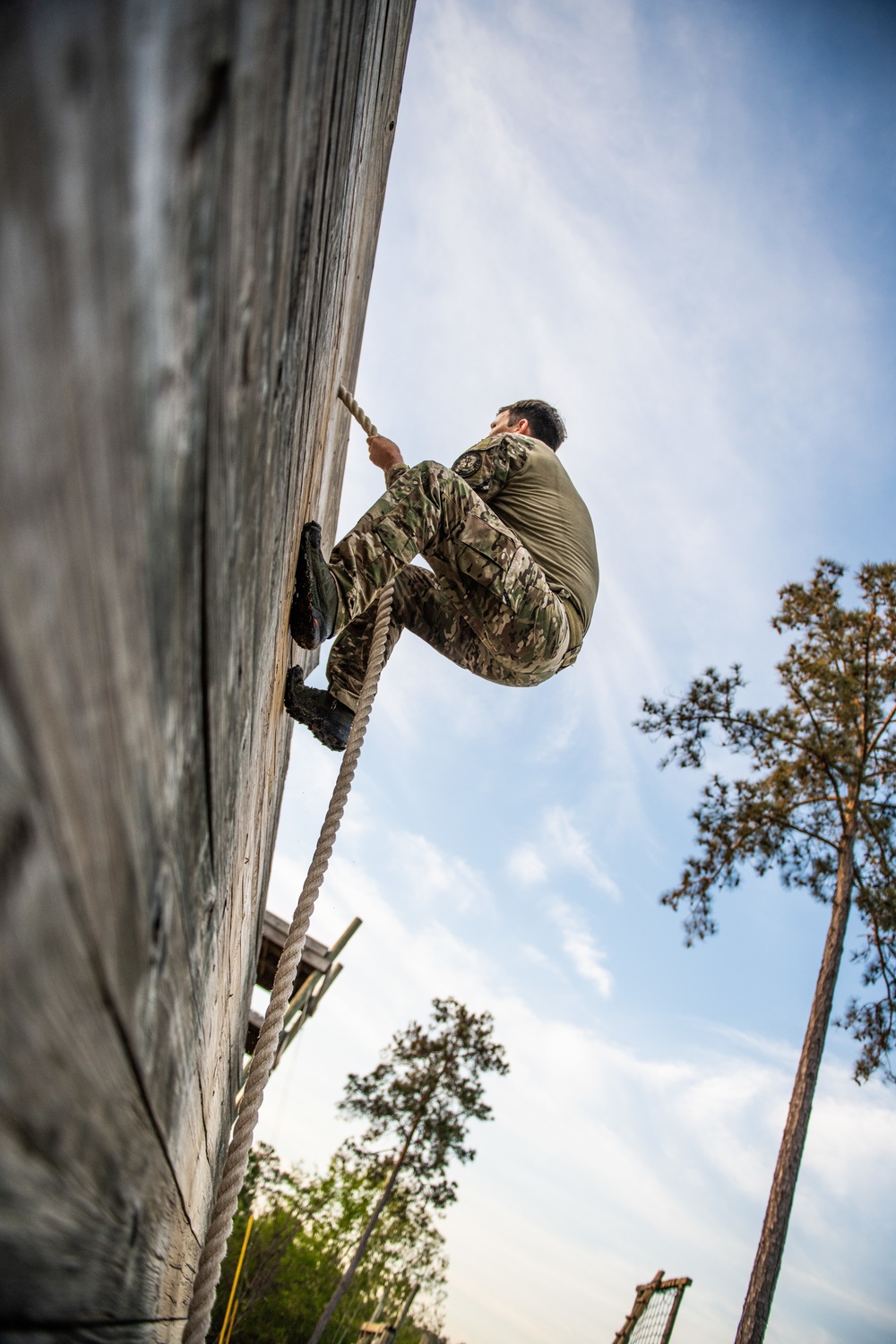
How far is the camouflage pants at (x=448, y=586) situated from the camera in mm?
2357

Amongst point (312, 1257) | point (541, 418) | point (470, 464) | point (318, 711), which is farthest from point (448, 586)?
point (312, 1257)

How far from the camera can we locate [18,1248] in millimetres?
A: 388

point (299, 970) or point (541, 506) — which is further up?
point (541, 506)

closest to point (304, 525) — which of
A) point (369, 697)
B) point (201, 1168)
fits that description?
point (369, 697)

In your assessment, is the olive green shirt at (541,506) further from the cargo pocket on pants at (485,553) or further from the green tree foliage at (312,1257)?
the green tree foliage at (312,1257)

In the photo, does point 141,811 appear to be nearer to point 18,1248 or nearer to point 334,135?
point 18,1248

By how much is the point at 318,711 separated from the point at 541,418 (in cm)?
204

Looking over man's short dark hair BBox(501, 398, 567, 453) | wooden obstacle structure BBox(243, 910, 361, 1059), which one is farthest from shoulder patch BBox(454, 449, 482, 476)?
wooden obstacle structure BBox(243, 910, 361, 1059)

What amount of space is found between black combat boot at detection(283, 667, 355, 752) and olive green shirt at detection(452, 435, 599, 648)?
987 mm

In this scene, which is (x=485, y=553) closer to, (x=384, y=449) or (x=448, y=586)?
(x=448, y=586)

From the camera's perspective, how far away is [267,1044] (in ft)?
5.19

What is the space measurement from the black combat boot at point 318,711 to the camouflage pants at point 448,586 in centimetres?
9

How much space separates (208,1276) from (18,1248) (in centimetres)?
104

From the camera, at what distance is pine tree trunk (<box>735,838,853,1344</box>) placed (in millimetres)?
7641
